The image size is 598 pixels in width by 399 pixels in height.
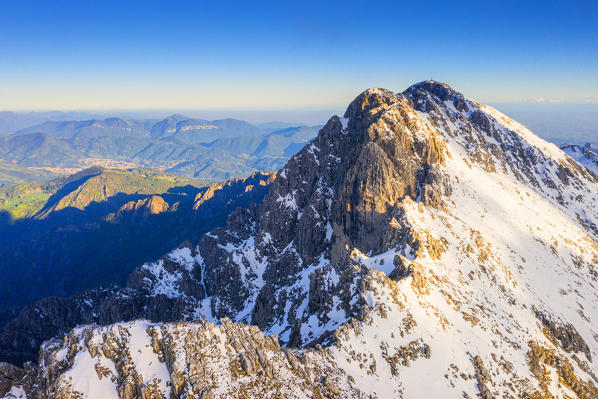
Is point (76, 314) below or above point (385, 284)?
below

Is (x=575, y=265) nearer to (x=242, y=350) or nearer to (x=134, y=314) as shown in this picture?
(x=242, y=350)

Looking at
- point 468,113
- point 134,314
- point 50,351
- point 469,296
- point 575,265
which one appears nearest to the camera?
point 50,351

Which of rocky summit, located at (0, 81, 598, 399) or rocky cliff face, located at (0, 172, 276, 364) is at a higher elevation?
rocky summit, located at (0, 81, 598, 399)

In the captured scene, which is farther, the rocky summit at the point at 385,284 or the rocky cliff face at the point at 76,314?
the rocky cliff face at the point at 76,314

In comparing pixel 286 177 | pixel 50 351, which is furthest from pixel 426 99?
pixel 50 351

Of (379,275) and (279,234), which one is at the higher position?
(379,275)

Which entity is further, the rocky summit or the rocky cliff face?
the rocky cliff face

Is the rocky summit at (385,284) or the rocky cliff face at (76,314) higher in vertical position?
the rocky summit at (385,284)

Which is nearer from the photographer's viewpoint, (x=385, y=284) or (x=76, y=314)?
(x=385, y=284)
